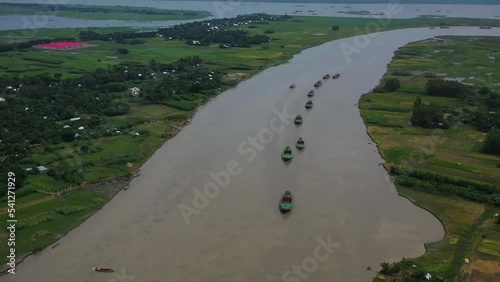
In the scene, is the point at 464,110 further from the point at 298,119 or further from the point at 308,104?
the point at 298,119

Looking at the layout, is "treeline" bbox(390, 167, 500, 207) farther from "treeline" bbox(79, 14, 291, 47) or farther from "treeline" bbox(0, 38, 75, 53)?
"treeline" bbox(0, 38, 75, 53)

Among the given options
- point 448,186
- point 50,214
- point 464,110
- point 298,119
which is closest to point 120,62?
point 298,119

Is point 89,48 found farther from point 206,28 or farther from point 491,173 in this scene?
point 491,173

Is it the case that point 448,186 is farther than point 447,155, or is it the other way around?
point 447,155

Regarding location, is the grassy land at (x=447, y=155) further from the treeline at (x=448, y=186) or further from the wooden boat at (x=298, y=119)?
the wooden boat at (x=298, y=119)

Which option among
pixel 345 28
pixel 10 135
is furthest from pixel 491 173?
pixel 345 28

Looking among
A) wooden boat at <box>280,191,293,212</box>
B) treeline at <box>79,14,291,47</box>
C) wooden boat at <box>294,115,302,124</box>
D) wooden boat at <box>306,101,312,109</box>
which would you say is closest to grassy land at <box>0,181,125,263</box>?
wooden boat at <box>280,191,293,212</box>
